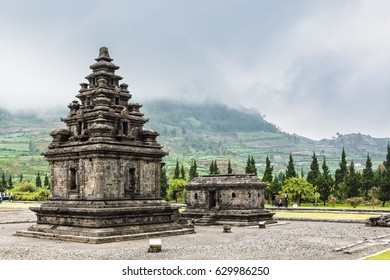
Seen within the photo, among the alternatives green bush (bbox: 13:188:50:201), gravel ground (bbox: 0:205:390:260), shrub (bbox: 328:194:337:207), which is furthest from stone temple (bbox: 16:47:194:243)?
green bush (bbox: 13:188:50:201)

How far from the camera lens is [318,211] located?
54.0 meters

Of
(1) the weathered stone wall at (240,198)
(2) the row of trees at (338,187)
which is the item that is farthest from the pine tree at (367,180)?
(1) the weathered stone wall at (240,198)

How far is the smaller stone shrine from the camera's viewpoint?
40.8 metres

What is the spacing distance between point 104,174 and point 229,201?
1564 cm

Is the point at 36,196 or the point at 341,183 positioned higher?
the point at 341,183

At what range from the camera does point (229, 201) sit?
41.8 metres

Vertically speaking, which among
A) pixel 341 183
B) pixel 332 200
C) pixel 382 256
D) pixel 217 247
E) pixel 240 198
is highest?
pixel 341 183

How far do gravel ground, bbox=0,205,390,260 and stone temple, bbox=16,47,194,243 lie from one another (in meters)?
1.41

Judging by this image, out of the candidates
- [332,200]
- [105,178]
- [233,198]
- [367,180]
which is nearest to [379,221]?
[233,198]

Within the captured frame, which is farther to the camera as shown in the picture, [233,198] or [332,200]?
[332,200]

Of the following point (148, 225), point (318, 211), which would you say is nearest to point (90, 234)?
point (148, 225)

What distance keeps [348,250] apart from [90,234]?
45.3ft

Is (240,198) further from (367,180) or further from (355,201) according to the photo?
(367,180)

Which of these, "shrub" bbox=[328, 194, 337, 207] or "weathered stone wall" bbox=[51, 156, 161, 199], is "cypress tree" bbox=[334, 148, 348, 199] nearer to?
"shrub" bbox=[328, 194, 337, 207]
